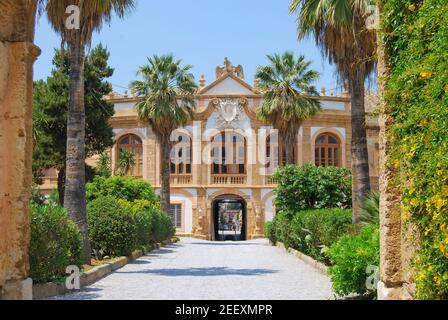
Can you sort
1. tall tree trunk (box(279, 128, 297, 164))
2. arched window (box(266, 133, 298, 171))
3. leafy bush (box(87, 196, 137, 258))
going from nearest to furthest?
leafy bush (box(87, 196, 137, 258)), tall tree trunk (box(279, 128, 297, 164)), arched window (box(266, 133, 298, 171))

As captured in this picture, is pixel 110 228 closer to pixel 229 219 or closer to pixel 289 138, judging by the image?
pixel 289 138

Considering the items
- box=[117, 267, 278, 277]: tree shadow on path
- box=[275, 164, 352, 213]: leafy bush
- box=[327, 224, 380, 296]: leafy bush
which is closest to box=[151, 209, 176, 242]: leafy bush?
box=[275, 164, 352, 213]: leafy bush

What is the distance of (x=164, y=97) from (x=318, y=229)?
17119mm

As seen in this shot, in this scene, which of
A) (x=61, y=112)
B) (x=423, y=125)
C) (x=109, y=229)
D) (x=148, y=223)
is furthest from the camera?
(x=61, y=112)

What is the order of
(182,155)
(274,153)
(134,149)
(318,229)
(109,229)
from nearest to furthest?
1. (318,229)
2. (109,229)
3. (274,153)
4. (182,155)
5. (134,149)

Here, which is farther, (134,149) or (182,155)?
(134,149)

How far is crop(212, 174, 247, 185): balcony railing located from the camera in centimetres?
4497

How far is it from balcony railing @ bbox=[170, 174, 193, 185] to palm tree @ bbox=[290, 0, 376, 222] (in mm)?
28544

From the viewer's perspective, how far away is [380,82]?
7.52m

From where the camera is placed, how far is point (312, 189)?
81.4ft

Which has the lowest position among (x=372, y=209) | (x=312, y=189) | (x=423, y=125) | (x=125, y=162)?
(x=372, y=209)

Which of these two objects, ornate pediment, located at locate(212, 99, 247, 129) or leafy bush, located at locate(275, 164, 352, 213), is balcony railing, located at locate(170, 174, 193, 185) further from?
leafy bush, located at locate(275, 164, 352, 213)

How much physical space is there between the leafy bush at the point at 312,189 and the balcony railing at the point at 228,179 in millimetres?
19249

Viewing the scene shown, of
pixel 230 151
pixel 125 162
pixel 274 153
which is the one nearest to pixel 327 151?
pixel 274 153
